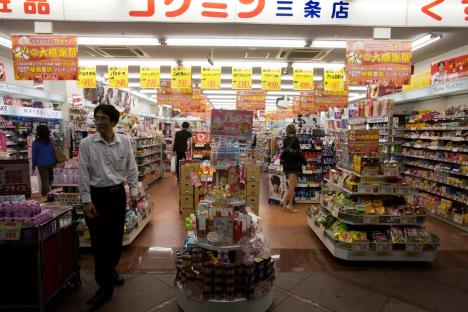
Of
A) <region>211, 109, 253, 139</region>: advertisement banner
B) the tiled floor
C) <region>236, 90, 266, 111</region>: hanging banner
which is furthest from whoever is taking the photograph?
<region>236, 90, 266, 111</region>: hanging banner

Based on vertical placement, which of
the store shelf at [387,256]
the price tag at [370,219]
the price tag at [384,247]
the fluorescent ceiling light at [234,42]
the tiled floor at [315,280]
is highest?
the fluorescent ceiling light at [234,42]

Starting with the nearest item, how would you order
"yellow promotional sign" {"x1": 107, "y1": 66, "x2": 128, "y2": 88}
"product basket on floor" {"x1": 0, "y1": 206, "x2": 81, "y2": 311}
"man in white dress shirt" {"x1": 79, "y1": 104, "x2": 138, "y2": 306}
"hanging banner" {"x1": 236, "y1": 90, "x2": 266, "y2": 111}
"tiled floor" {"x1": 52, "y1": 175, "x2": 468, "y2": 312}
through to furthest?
"product basket on floor" {"x1": 0, "y1": 206, "x2": 81, "y2": 311} < "man in white dress shirt" {"x1": 79, "y1": 104, "x2": 138, "y2": 306} < "tiled floor" {"x1": 52, "y1": 175, "x2": 468, "y2": 312} < "yellow promotional sign" {"x1": 107, "y1": 66, "x2": 128, "y2": 88} < "hanging banner" {"x1": 236, "y1": 90, "x2": 266, "y2": 111}

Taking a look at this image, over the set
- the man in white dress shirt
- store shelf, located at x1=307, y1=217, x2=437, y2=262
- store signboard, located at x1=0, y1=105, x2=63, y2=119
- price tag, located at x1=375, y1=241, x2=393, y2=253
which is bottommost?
store shelf, located at x1=307, y1=217, x2=437, y2=262

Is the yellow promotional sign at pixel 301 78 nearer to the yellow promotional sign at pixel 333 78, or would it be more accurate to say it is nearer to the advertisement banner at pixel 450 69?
the yellow promotional sign at pixel 333 78

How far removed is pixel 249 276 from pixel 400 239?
2.49 metres

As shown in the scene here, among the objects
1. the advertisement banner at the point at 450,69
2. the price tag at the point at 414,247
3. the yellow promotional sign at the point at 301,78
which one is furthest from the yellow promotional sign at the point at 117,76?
the advertisement banner at the point at 450,69

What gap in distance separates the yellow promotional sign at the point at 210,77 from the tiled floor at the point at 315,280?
5.40 meters

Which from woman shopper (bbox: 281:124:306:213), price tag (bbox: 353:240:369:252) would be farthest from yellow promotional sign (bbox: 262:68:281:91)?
price tag (bbox: 353:240:369:252)

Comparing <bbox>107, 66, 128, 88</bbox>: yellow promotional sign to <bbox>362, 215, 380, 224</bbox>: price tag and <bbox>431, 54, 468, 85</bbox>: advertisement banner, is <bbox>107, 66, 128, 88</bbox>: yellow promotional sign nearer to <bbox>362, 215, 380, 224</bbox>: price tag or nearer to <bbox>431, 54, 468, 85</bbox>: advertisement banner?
<bbox>362, 215, 380, 224</bbox>: price tag

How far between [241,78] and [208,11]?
5415mm

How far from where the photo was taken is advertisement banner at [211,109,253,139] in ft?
15.0

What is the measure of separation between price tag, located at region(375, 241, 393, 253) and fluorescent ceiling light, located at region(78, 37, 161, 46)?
19.2ft

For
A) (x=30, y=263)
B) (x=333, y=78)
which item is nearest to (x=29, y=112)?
(x=30, y=263)

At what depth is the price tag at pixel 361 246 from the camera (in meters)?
4.19
